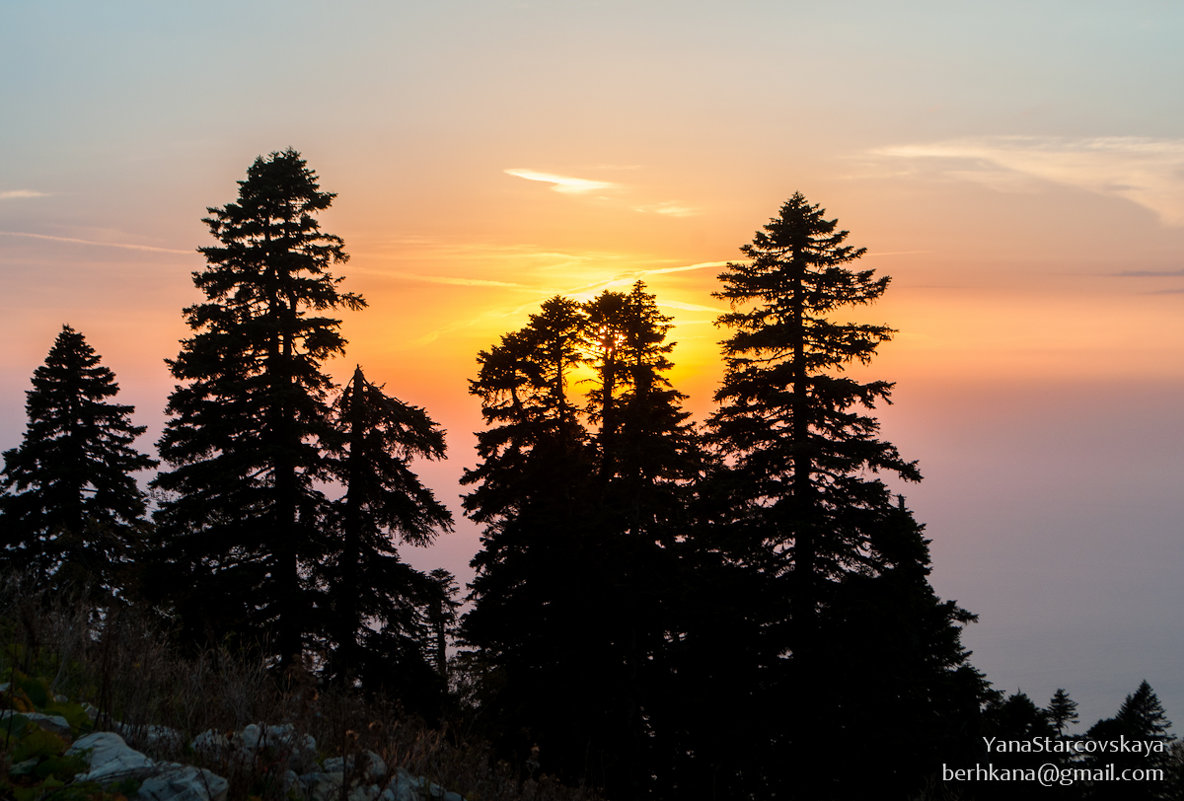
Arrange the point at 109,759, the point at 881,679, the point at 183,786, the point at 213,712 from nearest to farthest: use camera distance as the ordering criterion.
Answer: the point at 183,786
the point at 109,759
the point at 213,712
the point at 881,679

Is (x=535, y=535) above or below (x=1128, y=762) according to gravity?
above

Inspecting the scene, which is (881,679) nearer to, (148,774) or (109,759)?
(148,774)

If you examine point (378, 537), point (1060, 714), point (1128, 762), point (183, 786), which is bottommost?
point (1128, 762)

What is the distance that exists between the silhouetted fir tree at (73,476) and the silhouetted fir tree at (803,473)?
22.4m

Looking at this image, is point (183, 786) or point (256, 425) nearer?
point (183, 786)

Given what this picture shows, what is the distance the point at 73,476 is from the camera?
29656 mm

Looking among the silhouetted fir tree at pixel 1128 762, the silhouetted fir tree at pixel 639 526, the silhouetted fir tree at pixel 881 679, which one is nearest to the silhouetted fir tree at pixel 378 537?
the silhouetted fir tree at pixel 639 526

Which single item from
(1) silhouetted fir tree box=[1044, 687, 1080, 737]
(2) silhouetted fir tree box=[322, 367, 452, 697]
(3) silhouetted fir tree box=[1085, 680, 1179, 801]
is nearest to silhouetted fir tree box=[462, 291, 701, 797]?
(2) silhouetted fir tree box=[322, 367, 452, 697]

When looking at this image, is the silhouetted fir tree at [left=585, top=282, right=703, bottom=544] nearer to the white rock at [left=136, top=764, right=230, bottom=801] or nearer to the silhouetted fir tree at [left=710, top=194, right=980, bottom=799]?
the silhouetted fir tree at [left=710, top=194, right=980, bottom=799]

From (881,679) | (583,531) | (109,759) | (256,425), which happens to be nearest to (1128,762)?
(881,679)

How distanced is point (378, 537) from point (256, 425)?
14.1 feet

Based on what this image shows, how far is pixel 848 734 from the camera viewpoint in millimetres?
18406

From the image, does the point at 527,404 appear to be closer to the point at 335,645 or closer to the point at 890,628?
the point at 335,645

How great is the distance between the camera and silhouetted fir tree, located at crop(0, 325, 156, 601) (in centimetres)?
2875
